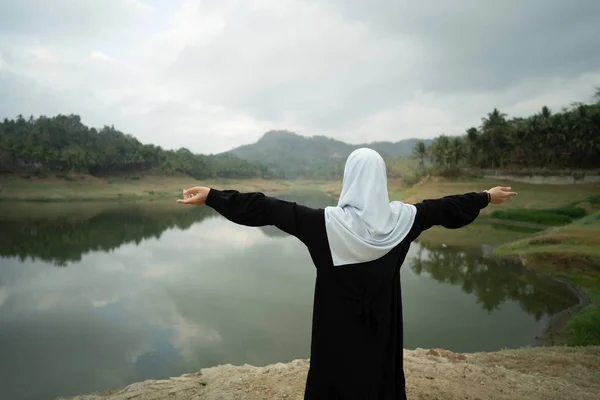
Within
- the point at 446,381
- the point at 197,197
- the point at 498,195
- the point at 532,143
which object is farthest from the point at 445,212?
the point at 532,143

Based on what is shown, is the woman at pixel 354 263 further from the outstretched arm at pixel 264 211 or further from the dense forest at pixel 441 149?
the dense forest at pixel 441 149

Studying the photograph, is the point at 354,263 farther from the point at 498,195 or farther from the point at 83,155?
the point at 83,155

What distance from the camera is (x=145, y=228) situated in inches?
773

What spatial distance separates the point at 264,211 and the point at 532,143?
36.6 metres

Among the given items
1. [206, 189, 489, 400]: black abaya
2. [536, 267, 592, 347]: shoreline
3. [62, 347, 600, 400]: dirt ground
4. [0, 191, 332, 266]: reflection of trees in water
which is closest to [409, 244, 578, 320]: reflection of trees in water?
[536, 267, 592, 347]: shoreline

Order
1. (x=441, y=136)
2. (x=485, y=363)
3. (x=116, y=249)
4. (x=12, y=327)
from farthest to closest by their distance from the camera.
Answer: (x=441, y=136) < (x=116, y=249) < (x=12, y=327) < (x=485, y=363)

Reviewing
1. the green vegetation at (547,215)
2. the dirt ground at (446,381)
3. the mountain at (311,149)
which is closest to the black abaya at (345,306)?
the dirt ground at (446,381)

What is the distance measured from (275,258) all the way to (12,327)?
7.91 m

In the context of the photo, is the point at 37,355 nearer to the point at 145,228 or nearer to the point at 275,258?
the point at 275,258

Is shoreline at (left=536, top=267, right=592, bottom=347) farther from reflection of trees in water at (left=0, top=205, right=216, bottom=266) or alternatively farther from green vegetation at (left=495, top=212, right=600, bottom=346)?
reflection of trees in water at (left=0, top=205, right=216, bottom=266)

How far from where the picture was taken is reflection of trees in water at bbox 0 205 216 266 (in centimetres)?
1339

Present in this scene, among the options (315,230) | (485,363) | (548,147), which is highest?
(548,147)

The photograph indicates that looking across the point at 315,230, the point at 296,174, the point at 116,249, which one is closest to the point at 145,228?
the point at 116,249

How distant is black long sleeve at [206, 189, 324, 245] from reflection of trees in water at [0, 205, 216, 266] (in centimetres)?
1270
